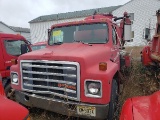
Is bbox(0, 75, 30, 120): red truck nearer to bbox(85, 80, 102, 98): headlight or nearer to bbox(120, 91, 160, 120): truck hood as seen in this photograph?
bbox(120, 91, 160, 120): truck hood

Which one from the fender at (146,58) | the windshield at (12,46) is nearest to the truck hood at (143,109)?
the windshield at (12,46)

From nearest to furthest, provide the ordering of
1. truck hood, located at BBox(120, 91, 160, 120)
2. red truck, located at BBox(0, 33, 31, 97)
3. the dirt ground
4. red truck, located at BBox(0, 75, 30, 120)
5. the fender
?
red truck, located at BBox(0, 75, 30, 120)
truck hood, located at BBox(120, 91, 160, 120)
the dirt ground
red truck, located at BBox(0, 33, 31, 97)
the fender

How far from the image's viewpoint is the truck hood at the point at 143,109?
2471 millimetres

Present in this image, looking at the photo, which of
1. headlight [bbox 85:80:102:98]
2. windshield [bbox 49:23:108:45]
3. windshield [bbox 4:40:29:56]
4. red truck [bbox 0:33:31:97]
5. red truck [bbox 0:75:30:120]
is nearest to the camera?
red truck [bbox 0:75:30:120]

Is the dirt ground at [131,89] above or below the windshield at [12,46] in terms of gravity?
below

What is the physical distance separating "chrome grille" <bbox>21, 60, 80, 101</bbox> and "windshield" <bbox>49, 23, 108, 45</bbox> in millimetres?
1384

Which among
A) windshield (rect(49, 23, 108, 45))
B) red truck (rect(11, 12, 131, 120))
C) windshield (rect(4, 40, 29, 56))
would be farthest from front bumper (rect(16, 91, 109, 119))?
windshield (rect(4, 40, 29, 56))

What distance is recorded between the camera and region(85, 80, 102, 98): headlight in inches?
137

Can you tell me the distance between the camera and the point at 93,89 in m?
3.52

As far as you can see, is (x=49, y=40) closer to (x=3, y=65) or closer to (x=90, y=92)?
(x=3, y=65)

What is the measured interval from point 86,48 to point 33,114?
6.49 ft

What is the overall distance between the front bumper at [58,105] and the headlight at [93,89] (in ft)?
0.61

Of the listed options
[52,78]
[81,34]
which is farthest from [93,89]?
[81,34]

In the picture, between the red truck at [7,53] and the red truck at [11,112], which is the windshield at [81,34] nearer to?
the red truck at [7,53]
